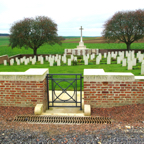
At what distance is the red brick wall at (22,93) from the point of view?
5008 millimetres

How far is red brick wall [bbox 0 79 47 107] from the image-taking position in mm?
5008

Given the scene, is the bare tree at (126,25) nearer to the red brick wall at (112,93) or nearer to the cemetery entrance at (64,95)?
the cemetery entrance at (64,95)

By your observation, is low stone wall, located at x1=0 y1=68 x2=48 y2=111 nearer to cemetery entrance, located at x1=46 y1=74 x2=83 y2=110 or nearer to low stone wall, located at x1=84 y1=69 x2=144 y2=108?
cemetery entrance, located at x1=46 y1=74 x2=83 y2=110

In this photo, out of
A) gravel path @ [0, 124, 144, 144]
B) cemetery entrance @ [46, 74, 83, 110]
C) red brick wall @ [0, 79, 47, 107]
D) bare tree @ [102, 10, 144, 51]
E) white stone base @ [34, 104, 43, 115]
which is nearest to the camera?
gravel path @ [0, 124, 144, 144]

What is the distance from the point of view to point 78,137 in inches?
138

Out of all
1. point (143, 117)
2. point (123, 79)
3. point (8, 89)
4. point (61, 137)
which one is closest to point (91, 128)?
point (61, 137)

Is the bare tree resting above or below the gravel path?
above

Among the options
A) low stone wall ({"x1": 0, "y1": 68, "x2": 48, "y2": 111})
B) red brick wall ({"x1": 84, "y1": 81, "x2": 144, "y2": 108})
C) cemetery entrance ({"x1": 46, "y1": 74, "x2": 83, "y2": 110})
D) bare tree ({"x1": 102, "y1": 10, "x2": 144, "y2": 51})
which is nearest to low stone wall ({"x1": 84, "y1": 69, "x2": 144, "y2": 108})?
red brick wall ({"x1": 84, "y1": 81, "x2": 144, "y2": 108})

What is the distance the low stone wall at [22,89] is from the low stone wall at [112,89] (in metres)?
1.28

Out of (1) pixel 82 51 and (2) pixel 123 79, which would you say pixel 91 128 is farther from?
(1) pixel 82 51

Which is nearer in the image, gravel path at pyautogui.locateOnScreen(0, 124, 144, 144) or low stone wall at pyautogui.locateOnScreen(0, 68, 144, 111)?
gravel path at pyautogui.locateOnScreen(0, 124, 144, 144)

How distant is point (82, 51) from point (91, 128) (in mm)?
19492

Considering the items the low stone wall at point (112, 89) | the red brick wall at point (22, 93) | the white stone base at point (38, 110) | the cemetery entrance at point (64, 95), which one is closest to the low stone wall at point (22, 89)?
the red brick wall at point (22, 93)

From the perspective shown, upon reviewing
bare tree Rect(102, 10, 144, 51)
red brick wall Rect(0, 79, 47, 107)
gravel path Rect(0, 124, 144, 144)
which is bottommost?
gravel path Rect(0, 124, 144, 144)
